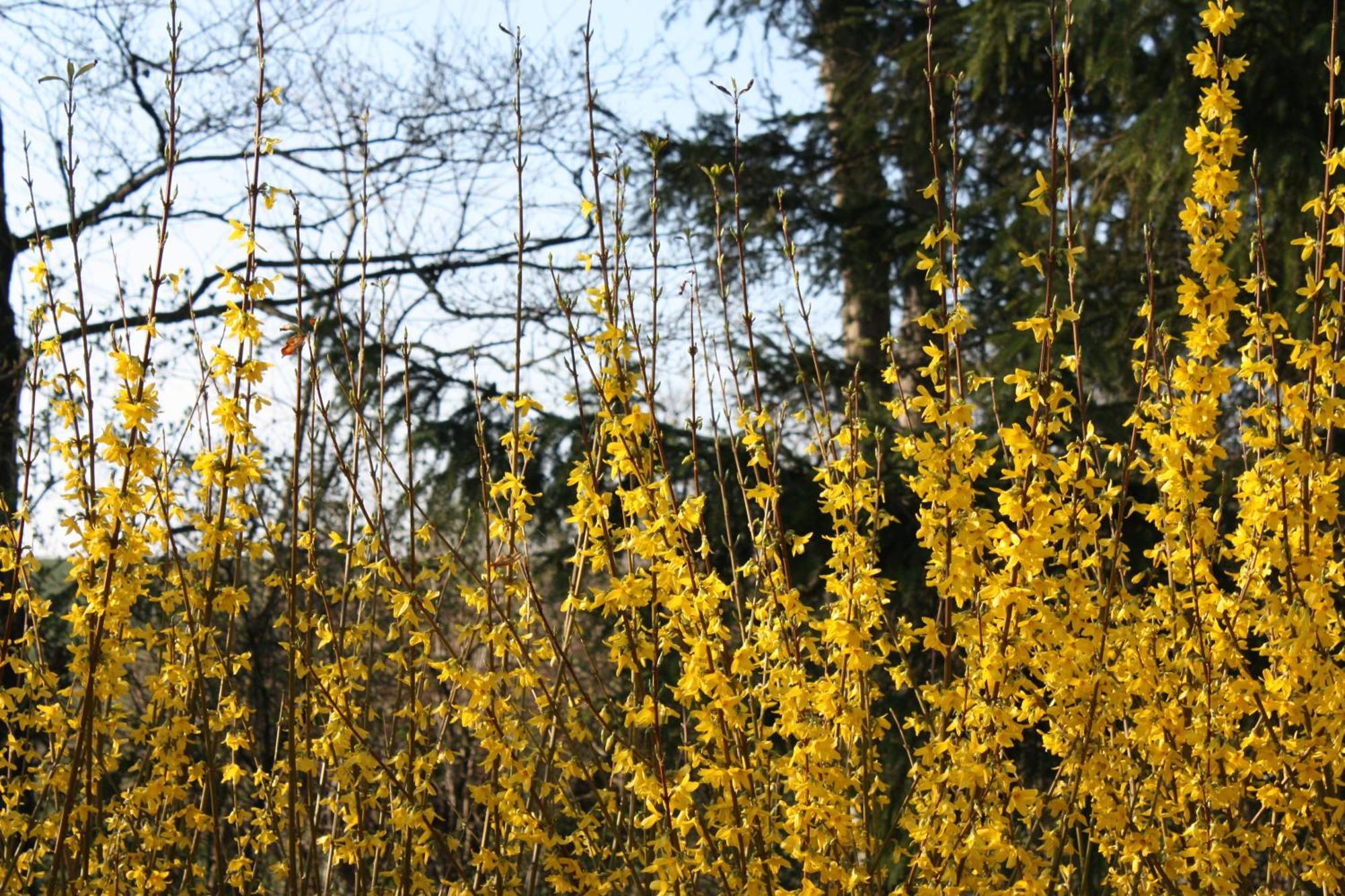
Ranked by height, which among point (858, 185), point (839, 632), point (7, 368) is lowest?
point (839, 632)

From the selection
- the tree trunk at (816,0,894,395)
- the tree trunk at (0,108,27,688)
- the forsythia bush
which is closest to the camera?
the forsythia bush

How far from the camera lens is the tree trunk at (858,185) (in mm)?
7359

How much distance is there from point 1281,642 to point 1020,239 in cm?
407

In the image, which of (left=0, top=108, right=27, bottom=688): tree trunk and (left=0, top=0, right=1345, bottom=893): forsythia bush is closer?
(left=0, top=0, right=1345, bottom=893): forsythia bush

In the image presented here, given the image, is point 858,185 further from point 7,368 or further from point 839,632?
point 839,632

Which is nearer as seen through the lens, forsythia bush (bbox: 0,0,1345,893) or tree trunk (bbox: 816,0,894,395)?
forsythia bush (bbox: 0,0,1345,893)

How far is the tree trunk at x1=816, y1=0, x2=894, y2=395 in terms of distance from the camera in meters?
7.36

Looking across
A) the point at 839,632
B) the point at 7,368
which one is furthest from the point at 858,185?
the point at 839,632

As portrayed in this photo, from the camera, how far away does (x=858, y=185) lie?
8141 mm

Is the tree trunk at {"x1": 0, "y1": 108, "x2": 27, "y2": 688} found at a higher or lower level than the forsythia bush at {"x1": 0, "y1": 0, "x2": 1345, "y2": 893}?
higher

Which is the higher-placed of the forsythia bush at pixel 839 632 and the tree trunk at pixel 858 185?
the tree trunk at pixel 858 185

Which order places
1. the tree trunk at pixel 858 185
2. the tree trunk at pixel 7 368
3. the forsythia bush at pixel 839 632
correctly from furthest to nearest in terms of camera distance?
1. the tree trunk at pixel 858 185
2. the tree trunk at pixel 7 368
3. the forsythia bush at pixel 839 632

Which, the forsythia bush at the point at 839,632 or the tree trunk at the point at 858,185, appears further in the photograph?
the tree trunk at the point at 858,185

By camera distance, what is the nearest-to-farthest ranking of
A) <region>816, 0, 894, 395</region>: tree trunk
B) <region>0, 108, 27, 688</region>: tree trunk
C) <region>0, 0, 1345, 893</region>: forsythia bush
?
<region>0, 0, 1345, 893</region>: forsythia bush → <region>0, 108, 27, 688</region>: tree trunk → <region>816, 0, 894, 395</region>: tree trunk
